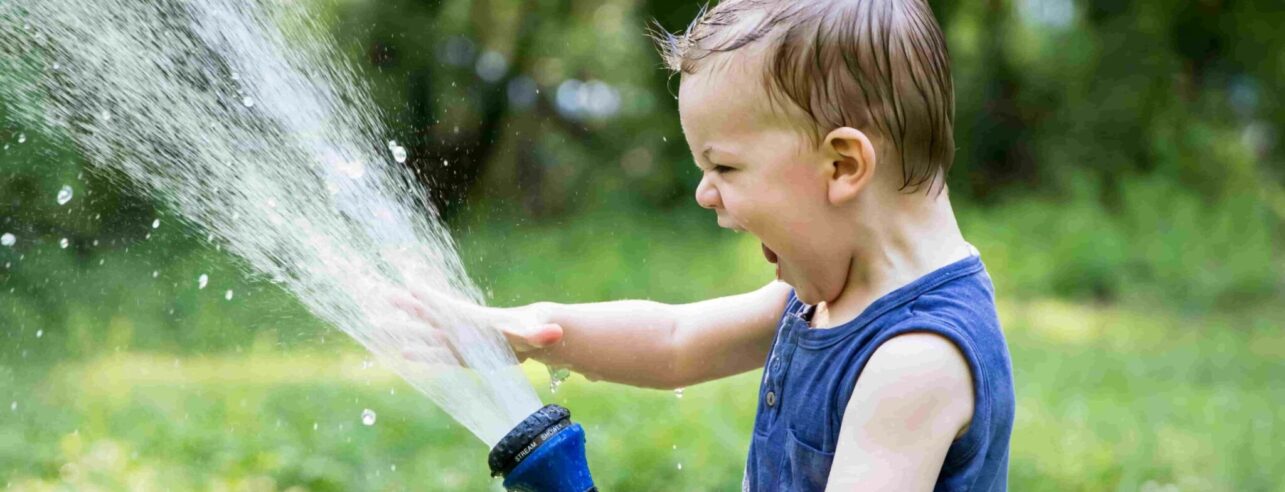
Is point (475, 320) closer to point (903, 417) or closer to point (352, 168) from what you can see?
point (352, 168)

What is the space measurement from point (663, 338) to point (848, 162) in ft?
1.77

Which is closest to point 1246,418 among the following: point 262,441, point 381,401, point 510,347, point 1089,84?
point 381,401

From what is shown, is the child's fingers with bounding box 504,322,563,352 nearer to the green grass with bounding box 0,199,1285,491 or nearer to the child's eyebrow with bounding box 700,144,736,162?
the child's eyebrow with bounding box 700,144,736,162

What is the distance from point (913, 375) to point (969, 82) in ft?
22.9

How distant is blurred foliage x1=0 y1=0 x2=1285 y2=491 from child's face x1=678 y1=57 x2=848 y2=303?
1610 mm

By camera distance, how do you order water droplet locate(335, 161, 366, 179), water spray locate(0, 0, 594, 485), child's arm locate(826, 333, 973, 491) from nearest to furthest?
child's arm locate(826, 333, 973, 491)
water spray locate(0, 0, 594, 485)
water droplet locate(335, 161, 366, 179)

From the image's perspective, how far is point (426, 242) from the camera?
2092mm

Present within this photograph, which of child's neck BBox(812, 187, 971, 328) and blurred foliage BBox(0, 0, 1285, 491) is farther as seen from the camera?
blurred foliage BBox(0, 0, 1285, 491)

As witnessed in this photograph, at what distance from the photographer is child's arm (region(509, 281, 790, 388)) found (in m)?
1.99

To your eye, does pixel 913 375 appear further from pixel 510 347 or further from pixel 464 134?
pixel 464 134

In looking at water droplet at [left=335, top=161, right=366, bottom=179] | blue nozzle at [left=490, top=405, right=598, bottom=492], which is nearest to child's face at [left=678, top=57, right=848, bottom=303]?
blue nozzle at [left=490, top=405, right=598, bottom=492]

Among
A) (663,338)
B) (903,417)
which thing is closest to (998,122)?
(663,338)

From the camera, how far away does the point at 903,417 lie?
1508 millimetres

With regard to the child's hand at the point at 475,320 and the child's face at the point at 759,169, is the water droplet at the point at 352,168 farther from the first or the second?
the child's face at the point at 759,169
